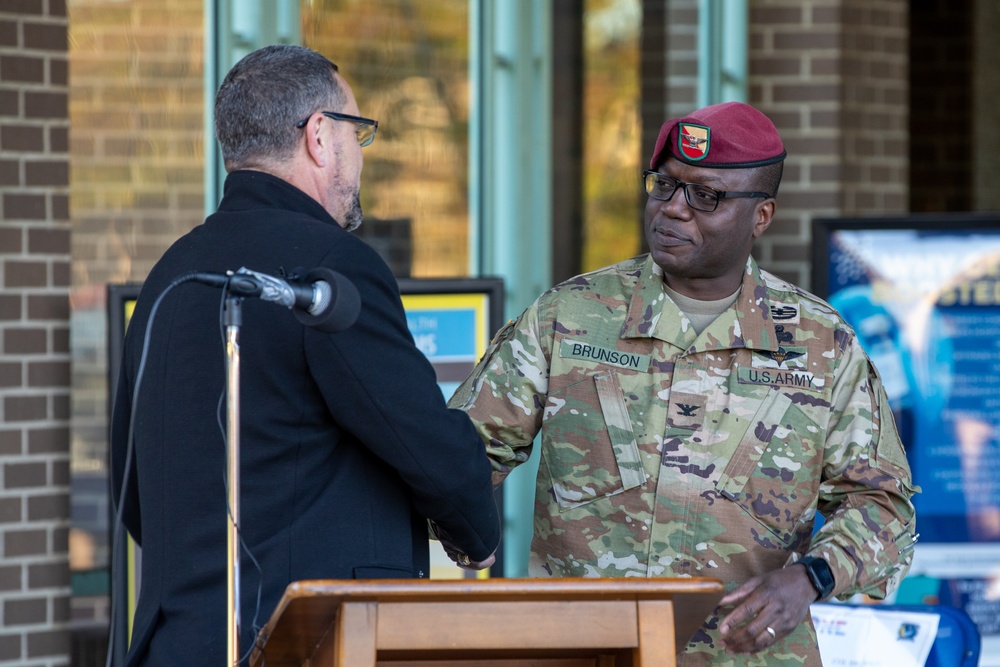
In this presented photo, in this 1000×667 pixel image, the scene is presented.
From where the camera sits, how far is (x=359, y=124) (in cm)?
233

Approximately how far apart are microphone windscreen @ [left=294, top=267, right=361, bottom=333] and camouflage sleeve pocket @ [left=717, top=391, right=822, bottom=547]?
Result: 1085mm

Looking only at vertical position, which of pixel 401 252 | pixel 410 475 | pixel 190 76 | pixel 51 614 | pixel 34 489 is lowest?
pixel 51 614

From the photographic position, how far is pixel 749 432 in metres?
2.66

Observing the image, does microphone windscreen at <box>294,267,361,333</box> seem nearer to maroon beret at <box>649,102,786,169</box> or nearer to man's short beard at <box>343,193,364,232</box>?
man's short beard at <box>343,193,364,232</box>

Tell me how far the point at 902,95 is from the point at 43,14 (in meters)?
3.33

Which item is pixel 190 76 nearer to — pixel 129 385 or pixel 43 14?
pixel 43 14

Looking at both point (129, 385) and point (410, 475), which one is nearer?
point (410, 475)

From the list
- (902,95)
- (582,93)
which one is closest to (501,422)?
(582,93)

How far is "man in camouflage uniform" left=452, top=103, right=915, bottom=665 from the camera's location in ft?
8.63

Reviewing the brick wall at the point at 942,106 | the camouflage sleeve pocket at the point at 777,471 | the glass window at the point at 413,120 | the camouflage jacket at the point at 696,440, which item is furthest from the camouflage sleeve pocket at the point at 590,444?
the brick wall at the point at 942,106

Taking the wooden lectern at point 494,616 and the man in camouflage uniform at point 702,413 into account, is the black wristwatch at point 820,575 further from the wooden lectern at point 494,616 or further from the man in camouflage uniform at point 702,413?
the wooden lectern at point 494,616

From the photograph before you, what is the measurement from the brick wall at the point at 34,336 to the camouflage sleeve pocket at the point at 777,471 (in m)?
2.39

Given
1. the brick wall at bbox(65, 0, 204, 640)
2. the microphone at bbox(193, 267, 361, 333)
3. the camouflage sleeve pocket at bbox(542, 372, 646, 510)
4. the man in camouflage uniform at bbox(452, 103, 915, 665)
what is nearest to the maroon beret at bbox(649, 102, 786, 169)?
the man in camouflage uniform at bbox(452, 103, 915, 665)

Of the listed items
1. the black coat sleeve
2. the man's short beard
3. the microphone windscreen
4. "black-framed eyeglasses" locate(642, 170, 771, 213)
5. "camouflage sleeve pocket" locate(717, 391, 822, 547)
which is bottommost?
"camouflage sleeve pocket" locate(717, 391, 822, 547)
